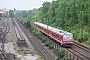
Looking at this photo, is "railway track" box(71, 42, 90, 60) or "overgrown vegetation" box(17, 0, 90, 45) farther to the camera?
"overgrown vegetation" box(17, 0, 90, 45)

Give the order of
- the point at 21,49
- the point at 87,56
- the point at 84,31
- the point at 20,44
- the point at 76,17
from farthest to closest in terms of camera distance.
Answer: the point at 76,17 < the point at 84,31 < the point at 20,44 < the point at 21,49 < the point at 87,56

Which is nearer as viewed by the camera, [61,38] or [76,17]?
[61,38]

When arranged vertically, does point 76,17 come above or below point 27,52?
above

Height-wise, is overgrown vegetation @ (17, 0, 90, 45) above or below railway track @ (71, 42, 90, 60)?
above

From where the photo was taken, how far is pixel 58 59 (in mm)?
30453

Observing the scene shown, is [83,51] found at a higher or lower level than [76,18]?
lower

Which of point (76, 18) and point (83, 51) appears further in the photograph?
point (76, 18)

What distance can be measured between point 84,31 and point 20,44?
47.1ft

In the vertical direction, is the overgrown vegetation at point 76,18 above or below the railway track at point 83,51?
above

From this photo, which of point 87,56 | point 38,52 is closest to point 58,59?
point 87,56

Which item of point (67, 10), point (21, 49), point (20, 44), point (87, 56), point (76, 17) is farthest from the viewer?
point (67, 10)

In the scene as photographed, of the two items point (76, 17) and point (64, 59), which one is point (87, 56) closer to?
point (64, 59)

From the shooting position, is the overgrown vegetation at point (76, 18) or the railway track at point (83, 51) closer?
the railway track at point (83, 51)

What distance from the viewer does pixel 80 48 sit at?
39.8 metres
